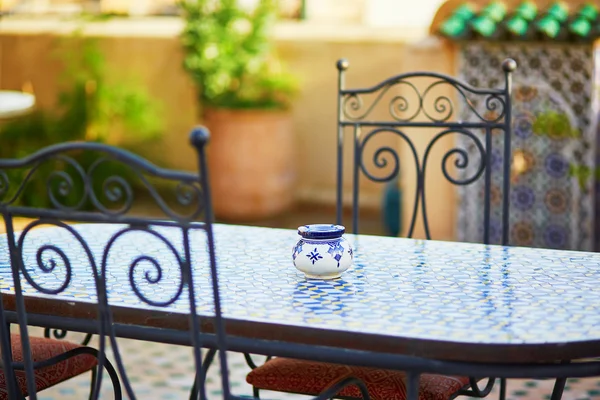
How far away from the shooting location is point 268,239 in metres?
2.48

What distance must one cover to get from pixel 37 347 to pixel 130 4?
6.25 metres

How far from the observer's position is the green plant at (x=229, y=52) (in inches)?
254

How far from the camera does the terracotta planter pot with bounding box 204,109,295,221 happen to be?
21.5 ft

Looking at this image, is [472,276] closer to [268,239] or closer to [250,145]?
[268,239]

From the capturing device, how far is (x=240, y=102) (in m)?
6.55

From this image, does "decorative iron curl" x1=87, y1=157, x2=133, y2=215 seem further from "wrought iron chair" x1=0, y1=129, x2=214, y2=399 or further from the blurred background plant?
the blurred background plant

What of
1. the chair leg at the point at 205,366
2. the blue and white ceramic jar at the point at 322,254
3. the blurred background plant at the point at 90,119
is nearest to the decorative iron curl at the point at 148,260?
the chair leg at the point at 205,366

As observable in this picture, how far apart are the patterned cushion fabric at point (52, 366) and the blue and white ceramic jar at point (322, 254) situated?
68cm

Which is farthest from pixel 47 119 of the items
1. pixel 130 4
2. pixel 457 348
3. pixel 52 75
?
pixel 457 348

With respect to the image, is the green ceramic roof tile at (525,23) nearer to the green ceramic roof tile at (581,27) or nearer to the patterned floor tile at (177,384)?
the green ceramic roof tile at (581,27)

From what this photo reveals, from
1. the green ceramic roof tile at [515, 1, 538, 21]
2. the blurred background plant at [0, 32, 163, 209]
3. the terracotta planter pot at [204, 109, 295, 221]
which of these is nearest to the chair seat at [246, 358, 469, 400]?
the green ceramic roof tile at [515, 1, 538, 21]

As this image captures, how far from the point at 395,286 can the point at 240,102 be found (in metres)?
4.69

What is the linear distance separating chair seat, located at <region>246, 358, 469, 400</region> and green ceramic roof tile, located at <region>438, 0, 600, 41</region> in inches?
111

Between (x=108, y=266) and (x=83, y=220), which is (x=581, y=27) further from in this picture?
(x=83, y=220)
